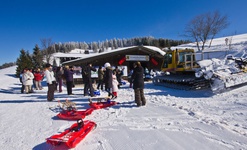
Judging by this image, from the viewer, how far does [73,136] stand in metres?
3.31

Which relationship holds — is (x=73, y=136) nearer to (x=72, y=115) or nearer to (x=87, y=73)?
(x=72, y=115)

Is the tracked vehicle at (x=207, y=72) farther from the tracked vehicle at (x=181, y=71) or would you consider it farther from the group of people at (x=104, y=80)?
the group of people at (x=104, y=80)

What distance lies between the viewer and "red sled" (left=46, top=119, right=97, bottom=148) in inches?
120

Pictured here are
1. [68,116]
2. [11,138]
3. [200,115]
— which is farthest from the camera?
[68,116]

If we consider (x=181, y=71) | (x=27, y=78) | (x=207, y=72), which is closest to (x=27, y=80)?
(x=27, y=78)

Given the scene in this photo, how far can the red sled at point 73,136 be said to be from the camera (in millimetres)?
3048

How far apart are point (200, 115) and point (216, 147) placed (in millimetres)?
1778

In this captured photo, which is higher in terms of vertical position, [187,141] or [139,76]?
[139,76]

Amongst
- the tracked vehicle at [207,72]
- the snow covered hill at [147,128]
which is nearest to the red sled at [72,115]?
the snow covered hill at [147,128]

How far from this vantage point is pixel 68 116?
196 inches

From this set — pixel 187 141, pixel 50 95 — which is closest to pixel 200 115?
pixel 187 141

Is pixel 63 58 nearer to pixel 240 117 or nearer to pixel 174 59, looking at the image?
pixel 174 59

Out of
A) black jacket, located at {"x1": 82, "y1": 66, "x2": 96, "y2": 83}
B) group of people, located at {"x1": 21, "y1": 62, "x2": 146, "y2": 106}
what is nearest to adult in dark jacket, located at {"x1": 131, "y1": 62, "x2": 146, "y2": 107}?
group of people, located at {"x1": 21, "y1": 62, "x2": 146, "y2": 106}

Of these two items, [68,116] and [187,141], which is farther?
[68,116]
